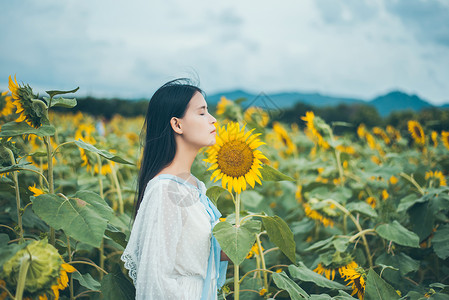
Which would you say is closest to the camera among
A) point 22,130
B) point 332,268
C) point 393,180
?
point 22,130

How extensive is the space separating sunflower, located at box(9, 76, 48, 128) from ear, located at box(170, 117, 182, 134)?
522mm

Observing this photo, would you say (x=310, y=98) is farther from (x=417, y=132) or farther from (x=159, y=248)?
(x=159, y=248)

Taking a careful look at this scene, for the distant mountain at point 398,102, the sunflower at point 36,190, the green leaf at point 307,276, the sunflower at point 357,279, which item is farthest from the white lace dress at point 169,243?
the distant mountain at point 398,102

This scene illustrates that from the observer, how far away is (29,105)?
1421 millimetres

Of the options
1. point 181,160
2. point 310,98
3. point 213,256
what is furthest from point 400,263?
point 310,98

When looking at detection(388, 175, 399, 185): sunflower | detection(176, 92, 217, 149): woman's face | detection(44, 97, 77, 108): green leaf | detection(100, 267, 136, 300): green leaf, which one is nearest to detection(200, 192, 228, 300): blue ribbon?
detection(176, 92, 217, 149): woman's face

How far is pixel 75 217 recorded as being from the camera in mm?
1296

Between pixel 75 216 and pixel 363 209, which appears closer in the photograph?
pixel 75 216

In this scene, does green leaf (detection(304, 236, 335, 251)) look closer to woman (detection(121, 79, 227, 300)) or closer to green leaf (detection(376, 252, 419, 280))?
green leaf (detection(376, 252, 419, 280))

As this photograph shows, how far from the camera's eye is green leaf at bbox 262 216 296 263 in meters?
1.43

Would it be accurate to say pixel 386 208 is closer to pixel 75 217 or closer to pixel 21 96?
pixel 75 217

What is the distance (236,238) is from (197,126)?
51 cm

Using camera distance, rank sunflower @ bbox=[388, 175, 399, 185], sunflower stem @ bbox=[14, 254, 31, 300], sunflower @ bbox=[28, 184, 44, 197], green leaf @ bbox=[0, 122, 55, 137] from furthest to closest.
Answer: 1. sunflower @ bbox=[388, 175, 399, 185]
2. sunflower @ bbox=[28, 184, 44, 197]
3. green leaf @ bbox=[0, 122, 55, 137]
4. sunflower stem @ bbox=[14, 254, 31, 300]

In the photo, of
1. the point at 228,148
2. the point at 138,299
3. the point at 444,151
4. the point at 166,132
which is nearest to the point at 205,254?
the point at 138,299
